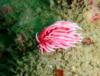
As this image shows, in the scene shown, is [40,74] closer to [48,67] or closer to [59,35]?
[48,67]

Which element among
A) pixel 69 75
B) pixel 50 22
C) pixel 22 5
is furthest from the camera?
pixel 22 5

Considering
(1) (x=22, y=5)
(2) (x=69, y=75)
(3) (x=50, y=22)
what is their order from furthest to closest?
(1) (x=22, y=5), (3) (x=50, y=22), (2) (x=69, y=75)

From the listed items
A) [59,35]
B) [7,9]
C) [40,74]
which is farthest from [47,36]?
[7,9]

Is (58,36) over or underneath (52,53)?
over
